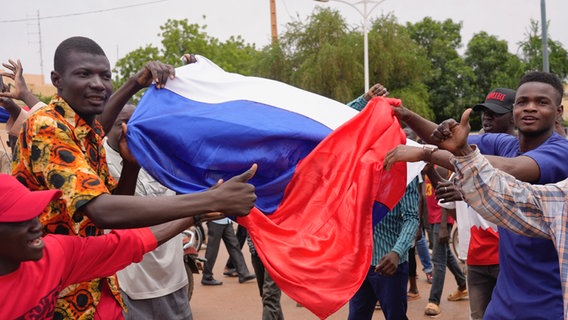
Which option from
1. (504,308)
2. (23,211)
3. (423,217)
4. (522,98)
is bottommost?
(423,217)

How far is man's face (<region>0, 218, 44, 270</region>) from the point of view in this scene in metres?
2.73

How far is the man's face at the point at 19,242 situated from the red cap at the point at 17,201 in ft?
0.17

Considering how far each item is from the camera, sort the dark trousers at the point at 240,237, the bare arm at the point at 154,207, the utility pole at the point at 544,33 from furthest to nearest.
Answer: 1. the utility pole at the point at 544,33
2. the dark trousers at the point at 240,237
3. the bare arm at the point at 154,207

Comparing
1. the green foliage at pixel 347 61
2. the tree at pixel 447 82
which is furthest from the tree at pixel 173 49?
the tree at pixel 447 82

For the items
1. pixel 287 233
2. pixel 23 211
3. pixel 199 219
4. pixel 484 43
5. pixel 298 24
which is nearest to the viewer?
pixel 23 211

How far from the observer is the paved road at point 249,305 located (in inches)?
326

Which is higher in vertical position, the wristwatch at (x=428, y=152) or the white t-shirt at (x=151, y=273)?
the wristwatch at (x=428, y=152)

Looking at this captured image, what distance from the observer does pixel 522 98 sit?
12.9ft

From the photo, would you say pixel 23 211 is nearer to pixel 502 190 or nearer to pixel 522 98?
pixel 502 190

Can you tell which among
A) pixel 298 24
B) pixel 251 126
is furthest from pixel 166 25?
pixel 251 126

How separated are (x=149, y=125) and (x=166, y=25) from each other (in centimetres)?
3505

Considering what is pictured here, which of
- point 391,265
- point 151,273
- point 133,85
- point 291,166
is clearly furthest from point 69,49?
point 391,265

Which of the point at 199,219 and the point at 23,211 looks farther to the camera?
the point at 199,219

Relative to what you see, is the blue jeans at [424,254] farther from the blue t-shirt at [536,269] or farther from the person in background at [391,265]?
the blue t-shirt at [536,269]
